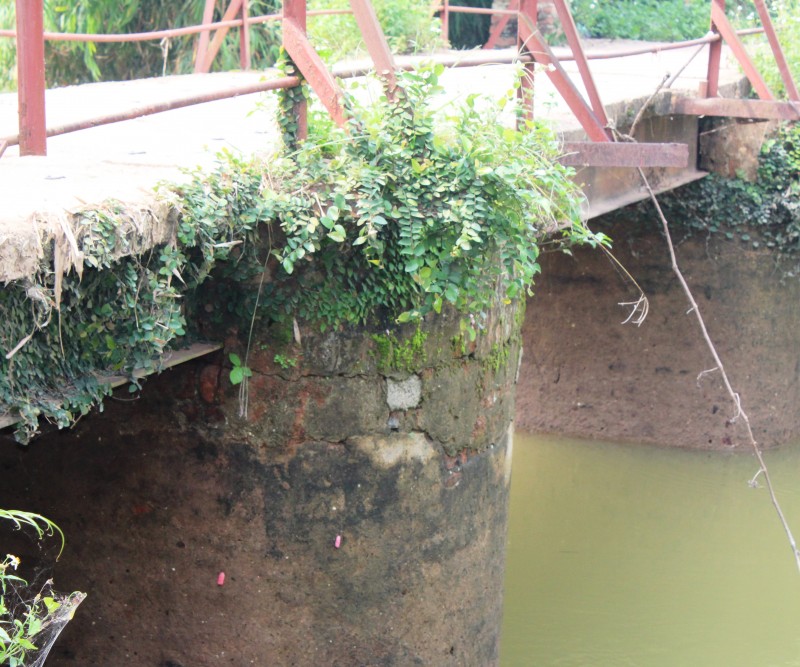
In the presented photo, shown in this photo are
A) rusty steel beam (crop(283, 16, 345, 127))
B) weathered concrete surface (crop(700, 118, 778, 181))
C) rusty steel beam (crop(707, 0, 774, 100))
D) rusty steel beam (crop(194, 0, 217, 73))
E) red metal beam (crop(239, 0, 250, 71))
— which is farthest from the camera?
weathered concrete surface (crop(700, 118, 778, 181))

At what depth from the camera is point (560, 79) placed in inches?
177

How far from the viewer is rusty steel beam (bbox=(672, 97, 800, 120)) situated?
6180 mm

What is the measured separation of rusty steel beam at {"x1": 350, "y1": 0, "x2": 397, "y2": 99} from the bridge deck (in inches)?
11.0

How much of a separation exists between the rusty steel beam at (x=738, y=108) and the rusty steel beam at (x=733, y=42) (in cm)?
15

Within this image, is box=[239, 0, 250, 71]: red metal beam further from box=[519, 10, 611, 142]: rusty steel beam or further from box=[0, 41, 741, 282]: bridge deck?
box=[519, 10, 611, 142]: rusty steel beam

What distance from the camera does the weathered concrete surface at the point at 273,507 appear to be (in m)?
3.91

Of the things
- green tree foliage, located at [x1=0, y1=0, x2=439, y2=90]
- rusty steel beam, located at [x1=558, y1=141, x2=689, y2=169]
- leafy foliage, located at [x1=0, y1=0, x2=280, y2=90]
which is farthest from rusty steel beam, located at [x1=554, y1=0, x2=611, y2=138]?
leafy foliage, located at [x1=0, y1=0, x2=280, y2=90]

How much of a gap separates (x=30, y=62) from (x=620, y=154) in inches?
95.7

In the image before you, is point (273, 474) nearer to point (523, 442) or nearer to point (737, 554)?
point (737, 554)

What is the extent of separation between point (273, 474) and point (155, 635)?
818mm

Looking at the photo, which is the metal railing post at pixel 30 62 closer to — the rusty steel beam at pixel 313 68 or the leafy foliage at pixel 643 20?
the rusty steel beam at pixel 313 68

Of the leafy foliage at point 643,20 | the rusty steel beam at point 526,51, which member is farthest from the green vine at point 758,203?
the leafy foliage at point 643,20

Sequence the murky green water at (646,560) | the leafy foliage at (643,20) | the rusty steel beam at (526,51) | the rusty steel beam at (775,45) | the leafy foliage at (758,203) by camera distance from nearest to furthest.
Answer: the rusty steel beam at (526,51) → the murky green water at (646,560) → the rusty steel beam at (775,45) → the leafy foliage at (758,203) → the leafy foliage at (643,20)

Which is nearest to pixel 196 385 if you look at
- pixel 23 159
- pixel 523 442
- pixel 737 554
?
pixel 23 159
